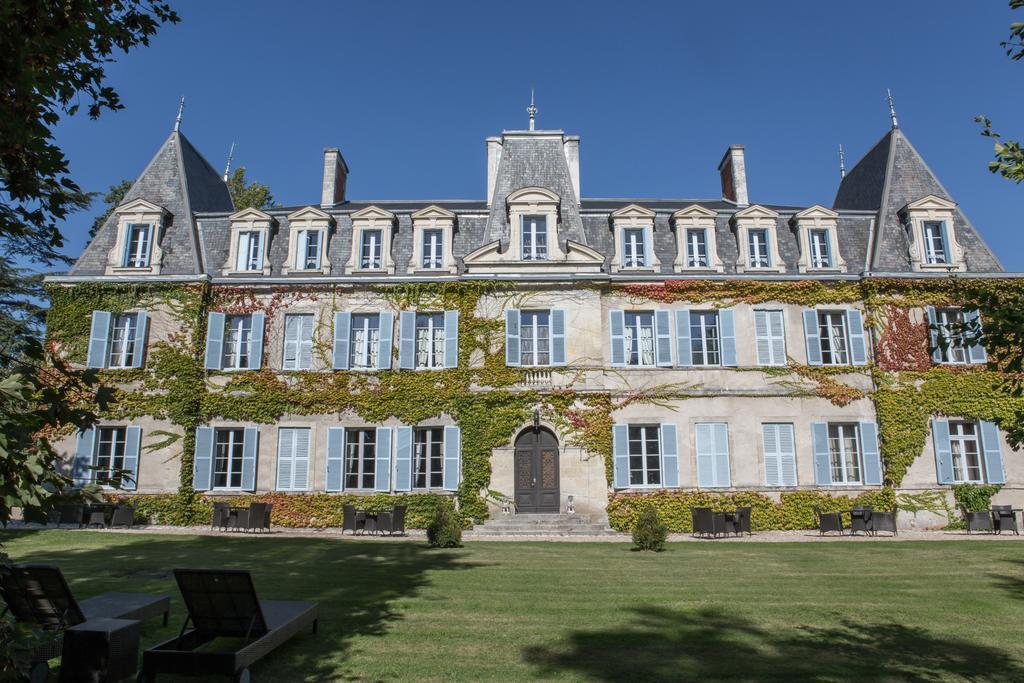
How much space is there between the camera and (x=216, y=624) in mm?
6312

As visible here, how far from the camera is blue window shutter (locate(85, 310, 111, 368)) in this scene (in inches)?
837

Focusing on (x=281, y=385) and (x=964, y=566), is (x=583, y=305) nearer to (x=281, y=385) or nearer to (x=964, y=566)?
(x=281, y=385)

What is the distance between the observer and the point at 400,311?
21672 mm

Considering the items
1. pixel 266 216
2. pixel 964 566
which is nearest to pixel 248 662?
pixel 964 566

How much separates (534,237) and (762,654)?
16.5m

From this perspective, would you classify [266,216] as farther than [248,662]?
Yes

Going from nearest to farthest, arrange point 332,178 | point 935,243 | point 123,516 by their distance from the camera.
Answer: point 123,516, point 935,243, point 332,178

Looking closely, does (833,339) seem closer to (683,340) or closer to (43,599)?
(683,340)

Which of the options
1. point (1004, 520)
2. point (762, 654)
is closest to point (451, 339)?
point (762, 654)

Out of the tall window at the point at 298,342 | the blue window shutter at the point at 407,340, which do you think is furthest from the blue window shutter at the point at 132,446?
the blue window shutter at the point at 407,340

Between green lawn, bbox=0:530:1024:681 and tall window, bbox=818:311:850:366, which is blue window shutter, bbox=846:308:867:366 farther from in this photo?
green lawn, bbox=0:530:1024:681

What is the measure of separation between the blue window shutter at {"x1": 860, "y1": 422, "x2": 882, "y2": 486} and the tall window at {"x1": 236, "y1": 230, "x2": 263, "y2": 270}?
19583 millimetres

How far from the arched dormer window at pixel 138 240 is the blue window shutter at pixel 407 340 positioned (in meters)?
8.18

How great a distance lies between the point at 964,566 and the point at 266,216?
2098 centimetres
